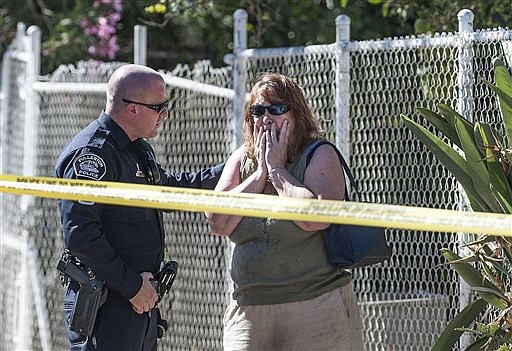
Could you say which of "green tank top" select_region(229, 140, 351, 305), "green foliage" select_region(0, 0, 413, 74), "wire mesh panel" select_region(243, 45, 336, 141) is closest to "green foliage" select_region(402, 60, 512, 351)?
"green tank top" select_region(229, 140, 351, 305)

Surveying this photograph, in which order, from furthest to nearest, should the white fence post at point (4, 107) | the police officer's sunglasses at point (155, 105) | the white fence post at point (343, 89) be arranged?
Result: 1. the white fence post at point (4, 107)
2. the white fence post at point (343, 89)
3. the police officer's sunglasses at point (155, 105)

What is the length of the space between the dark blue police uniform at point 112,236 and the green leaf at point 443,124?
1288 mm

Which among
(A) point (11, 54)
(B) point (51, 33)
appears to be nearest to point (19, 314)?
(A) point (11, 54)

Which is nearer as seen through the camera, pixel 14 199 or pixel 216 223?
pixel 216 223

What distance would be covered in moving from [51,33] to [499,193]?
6874 millimetres

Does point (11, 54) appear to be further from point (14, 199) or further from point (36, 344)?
point (36, 344)

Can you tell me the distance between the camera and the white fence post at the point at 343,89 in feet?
19.9

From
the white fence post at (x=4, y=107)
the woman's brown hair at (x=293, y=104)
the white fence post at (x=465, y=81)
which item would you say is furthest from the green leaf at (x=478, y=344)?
the white fence post at (x=4, y=107)

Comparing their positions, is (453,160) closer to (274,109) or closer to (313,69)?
(274,109)

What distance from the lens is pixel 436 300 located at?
18.7 ft

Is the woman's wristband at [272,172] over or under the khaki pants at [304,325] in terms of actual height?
over

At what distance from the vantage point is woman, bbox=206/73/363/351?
4953mm

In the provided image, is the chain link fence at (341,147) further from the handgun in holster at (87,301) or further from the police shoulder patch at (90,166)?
the handgun in holster at (87,301)

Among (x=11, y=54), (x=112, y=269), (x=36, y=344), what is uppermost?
(x=11, y=54)
